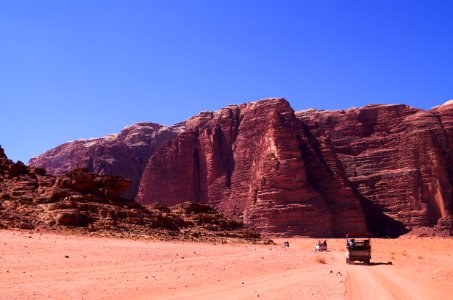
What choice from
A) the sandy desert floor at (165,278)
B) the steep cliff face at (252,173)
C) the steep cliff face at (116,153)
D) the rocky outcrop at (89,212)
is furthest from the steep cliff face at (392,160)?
the sandy desert floor at (165,278)

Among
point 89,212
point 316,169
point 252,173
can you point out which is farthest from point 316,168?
point 89,212

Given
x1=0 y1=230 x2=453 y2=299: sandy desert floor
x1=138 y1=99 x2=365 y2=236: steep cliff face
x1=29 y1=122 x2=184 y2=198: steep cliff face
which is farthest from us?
x1=29 y1=122 x2=184 y2=198: steep cliff face

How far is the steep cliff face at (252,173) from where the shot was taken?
79625mm

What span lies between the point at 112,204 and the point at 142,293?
2687cm

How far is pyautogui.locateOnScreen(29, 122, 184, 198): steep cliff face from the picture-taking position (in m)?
125

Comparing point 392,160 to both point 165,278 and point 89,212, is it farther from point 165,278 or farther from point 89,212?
point 165,278

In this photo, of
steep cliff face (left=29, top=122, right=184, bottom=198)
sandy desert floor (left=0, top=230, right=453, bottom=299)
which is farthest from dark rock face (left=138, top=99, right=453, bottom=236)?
sandy desert floor (left=0, top=230, right=453, bottom=299)

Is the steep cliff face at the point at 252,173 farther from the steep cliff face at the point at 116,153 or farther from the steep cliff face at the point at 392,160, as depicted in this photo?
the steep cliff face at the point at 116,153

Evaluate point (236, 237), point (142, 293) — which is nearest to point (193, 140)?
point (236, 237)

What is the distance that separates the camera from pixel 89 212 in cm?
3519

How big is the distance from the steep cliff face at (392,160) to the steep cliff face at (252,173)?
27.7 ft

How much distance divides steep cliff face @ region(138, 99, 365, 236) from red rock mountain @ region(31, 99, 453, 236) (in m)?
0.18

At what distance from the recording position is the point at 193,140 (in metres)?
113

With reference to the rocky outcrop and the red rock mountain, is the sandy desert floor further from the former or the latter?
the red rock mountain
